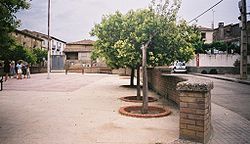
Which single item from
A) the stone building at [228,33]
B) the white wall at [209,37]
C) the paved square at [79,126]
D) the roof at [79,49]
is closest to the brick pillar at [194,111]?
the paved square at [79,126]

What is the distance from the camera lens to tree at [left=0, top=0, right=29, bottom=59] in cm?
516

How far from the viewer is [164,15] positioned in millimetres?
8531

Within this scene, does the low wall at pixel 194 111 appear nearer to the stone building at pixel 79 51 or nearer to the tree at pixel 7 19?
the tree at pixel 7 19

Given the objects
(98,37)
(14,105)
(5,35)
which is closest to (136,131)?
(5,35)

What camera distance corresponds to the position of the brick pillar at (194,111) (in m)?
4.38

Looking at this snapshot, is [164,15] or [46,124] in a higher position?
[164,15]

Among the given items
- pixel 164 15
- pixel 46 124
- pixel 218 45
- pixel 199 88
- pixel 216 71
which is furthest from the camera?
pixel 218 45

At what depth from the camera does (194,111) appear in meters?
4.44

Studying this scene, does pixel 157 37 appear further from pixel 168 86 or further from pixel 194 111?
pixel 194 111

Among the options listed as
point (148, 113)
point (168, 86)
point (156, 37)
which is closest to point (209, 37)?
point (168, 86)

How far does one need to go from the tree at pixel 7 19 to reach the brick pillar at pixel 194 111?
3.81 m

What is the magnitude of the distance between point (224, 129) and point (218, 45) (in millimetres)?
35041

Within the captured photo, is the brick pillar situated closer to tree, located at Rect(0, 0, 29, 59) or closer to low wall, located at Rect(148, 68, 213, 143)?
low wall, located at Rect(148, 68, 213, 143)

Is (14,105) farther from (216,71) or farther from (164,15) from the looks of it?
(216,71)
